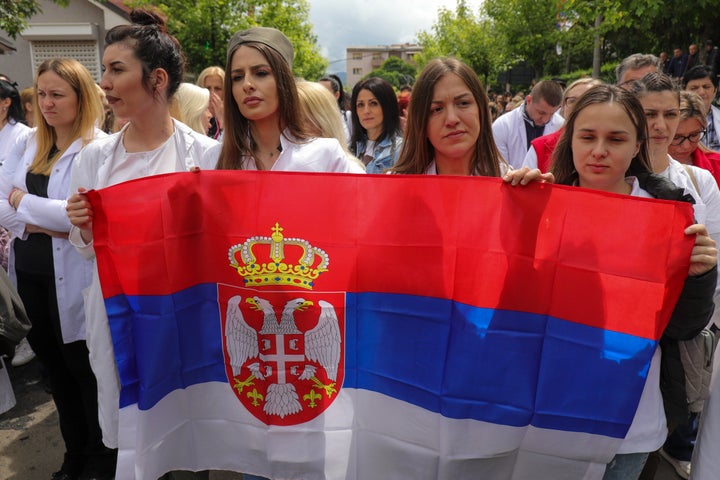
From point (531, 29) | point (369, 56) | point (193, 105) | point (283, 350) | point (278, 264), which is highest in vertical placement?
point (369, 56)

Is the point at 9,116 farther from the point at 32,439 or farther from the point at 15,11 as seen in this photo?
the point at 15,11

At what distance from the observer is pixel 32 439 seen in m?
3.73

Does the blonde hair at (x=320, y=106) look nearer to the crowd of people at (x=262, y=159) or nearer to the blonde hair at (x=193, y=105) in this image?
the crowd of people at (x=262, y=159)

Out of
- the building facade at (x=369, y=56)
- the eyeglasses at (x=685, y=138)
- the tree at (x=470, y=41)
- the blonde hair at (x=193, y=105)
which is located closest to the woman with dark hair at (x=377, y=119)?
the blonde hair at (x=193, y=105)

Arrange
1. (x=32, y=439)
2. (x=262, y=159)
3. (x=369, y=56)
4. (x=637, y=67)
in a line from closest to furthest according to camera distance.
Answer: (x=262, y=159) < (x=32, y=439) < (x=637, y=67) < (x=369, y=56)

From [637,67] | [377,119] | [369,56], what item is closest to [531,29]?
[377,119]

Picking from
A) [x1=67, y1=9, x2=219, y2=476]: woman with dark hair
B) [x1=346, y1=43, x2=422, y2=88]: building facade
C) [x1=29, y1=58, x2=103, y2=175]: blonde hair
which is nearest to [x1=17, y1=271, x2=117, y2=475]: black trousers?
[x1=29, y1=58, x2=103, y2=175]: blonde hair

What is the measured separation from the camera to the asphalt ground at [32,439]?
3.35m

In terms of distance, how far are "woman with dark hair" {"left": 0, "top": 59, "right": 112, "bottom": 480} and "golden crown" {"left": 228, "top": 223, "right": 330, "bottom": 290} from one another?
128cm

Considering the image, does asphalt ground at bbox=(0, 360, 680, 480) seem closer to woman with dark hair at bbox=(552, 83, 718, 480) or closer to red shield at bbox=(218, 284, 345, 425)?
red shield at bbox=(218, 284, 345, 425)

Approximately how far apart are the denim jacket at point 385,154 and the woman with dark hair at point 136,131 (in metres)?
2.50

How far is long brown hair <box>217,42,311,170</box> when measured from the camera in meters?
2.35

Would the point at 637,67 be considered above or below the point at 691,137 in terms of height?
above

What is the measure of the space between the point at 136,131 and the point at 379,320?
1.42 meters
